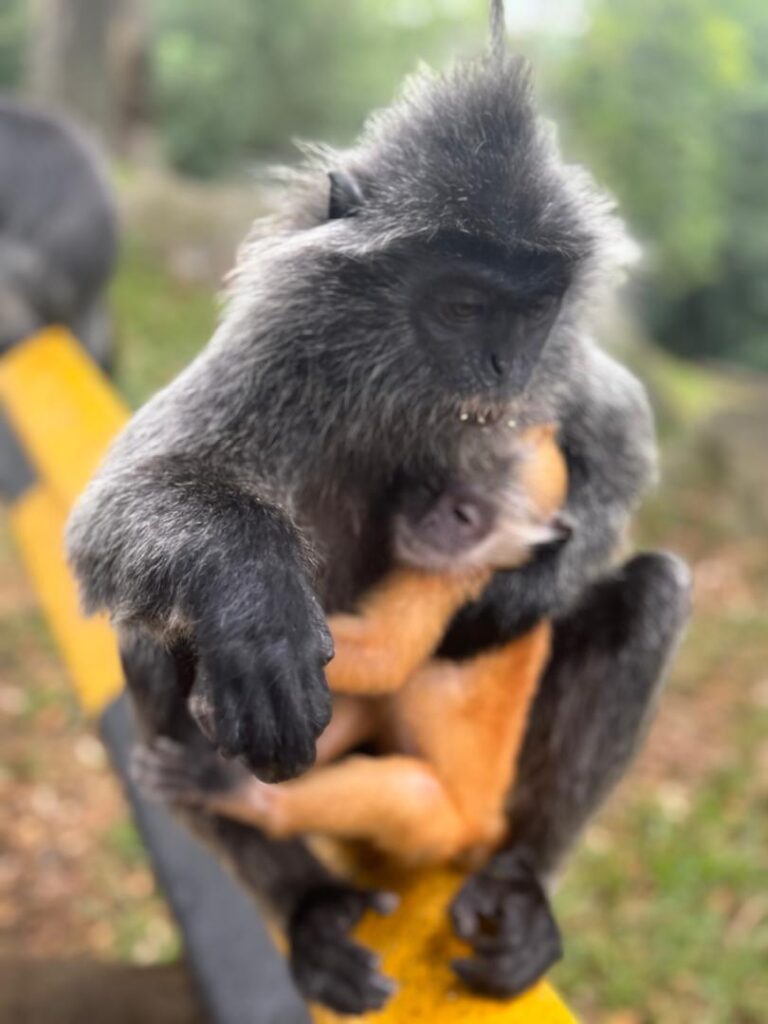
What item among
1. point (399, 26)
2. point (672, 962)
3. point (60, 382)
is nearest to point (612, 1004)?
point (672, 962)

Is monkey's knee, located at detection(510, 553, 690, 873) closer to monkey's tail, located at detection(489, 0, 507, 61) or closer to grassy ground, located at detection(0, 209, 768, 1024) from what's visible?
monkey's tail, located at detection(489, 0, 507, 61)

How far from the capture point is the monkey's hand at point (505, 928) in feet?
6.59

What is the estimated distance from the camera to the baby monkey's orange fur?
2.13 m

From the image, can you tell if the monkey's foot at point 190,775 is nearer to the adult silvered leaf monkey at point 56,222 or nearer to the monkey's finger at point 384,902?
the monkey's finger at point 384,902

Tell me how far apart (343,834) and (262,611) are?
77 centimetres

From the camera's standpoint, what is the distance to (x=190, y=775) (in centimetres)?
233

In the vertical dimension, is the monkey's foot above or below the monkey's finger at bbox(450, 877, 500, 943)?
above

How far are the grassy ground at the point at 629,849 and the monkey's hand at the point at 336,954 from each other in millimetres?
1052

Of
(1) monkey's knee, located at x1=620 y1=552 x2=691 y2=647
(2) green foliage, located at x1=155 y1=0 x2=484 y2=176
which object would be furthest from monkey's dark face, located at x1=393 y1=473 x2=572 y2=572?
(2) green foliage, located at x1=155 y1=0 x2=484 y2=176

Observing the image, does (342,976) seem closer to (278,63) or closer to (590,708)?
(590,708)

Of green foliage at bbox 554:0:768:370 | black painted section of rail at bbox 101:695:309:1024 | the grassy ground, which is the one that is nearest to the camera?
black painted section of rail at bbox 101:695:309:1024

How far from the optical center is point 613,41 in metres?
12.4

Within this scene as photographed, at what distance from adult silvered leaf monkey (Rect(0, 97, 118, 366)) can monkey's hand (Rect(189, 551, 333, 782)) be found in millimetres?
6590

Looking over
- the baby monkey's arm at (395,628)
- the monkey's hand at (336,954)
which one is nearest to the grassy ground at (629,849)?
the monkey's hand at (336,954)
